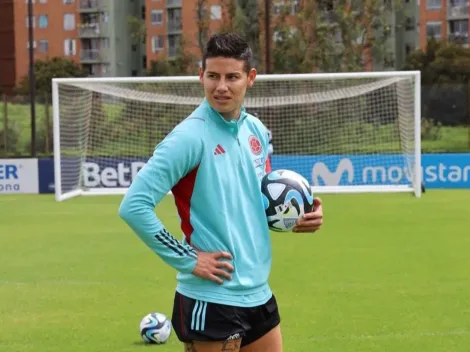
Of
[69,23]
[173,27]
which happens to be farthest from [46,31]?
[173,27]

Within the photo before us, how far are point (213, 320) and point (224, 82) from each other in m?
0.91

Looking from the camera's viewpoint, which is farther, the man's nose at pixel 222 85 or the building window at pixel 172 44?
the building window at pixel 172 44

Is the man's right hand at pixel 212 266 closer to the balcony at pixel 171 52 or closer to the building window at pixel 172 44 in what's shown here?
the balcony at pixel 171 52

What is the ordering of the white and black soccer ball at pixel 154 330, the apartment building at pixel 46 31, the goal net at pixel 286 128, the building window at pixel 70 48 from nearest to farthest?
the white and black soccer ball at pixel 154 330
the goal net at pixel 286 128
the apartment building at pixel 46 31
the building window at pixel 70 48

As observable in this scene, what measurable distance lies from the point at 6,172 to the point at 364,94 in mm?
8996

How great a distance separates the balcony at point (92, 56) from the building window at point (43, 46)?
119 inches

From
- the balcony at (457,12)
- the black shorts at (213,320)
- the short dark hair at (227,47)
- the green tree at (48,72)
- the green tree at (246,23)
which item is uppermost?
the balcony at (457,12)

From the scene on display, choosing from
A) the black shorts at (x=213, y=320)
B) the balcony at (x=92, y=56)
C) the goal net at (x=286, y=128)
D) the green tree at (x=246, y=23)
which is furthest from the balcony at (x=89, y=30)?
the black shorts at (x=213, y=320)

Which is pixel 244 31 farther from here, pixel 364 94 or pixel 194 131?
pixel 194 131

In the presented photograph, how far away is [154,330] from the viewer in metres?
6.11

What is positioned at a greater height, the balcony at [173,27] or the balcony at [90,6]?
the balcony at [90,6]

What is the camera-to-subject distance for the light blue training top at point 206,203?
3176mm

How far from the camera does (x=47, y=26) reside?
2670 inches

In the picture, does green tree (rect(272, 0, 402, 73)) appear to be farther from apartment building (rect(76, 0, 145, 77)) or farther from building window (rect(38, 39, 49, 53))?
building window (rect(38, 39, 49, 53))
